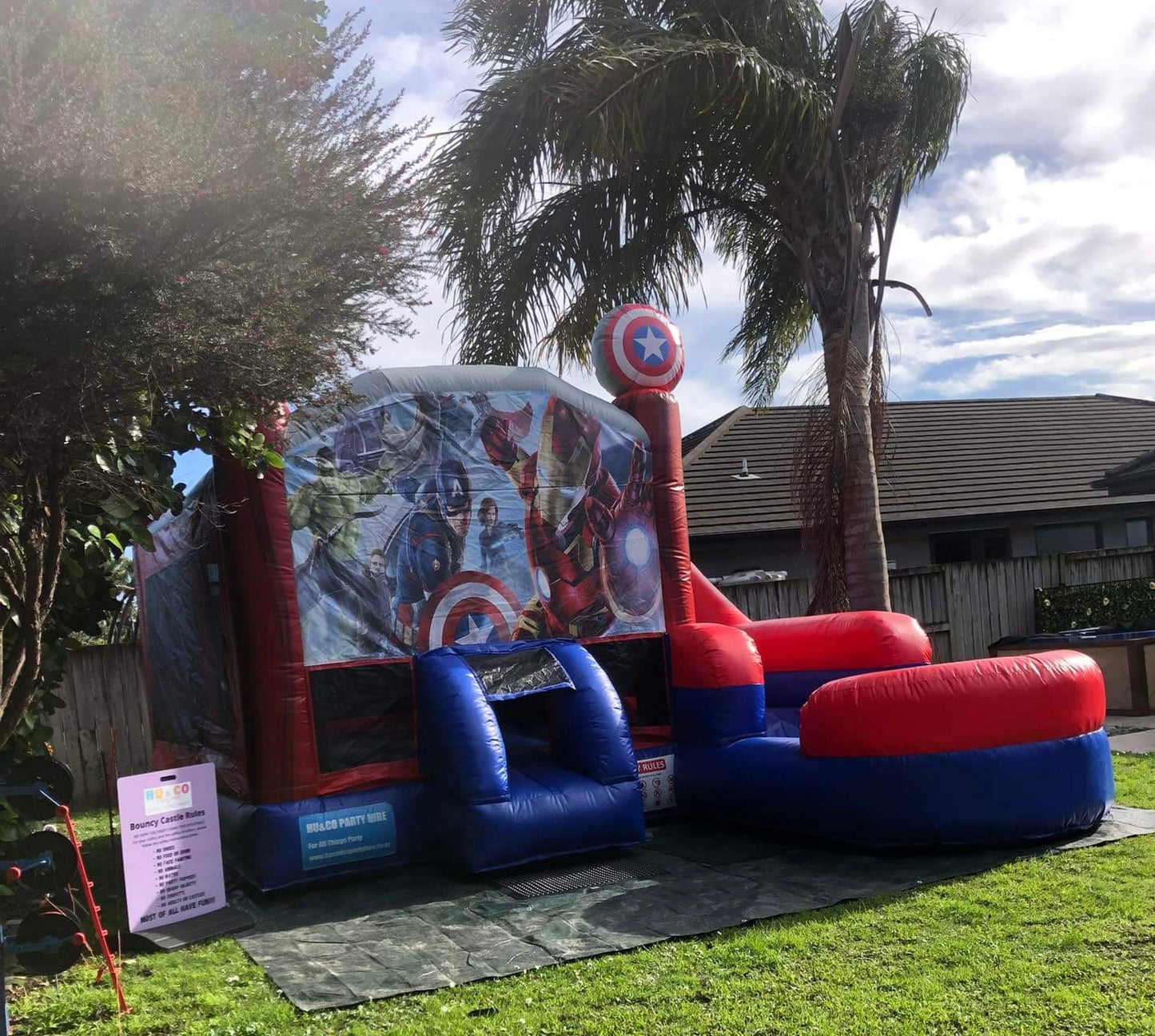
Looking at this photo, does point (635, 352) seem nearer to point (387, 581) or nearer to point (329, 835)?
point (387, 581)

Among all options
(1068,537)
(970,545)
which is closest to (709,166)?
(970,545)

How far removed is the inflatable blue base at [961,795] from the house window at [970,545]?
426 inches

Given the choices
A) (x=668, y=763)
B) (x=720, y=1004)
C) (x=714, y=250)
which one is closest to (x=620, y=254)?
(x=714, y=250)

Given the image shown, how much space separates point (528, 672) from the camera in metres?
6.93

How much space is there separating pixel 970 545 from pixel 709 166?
9.44m

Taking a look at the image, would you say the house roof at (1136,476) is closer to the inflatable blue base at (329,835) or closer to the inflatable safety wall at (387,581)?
the inflatable safety wall at (387,581)

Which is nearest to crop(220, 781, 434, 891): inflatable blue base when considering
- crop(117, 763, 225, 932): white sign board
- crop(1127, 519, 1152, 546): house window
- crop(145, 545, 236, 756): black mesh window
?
crop(117, 763, 225, 932): white sign board

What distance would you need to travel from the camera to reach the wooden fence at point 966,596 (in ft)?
40.3

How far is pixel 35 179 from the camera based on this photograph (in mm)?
3676

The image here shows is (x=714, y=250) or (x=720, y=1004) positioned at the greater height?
(x=714, y=250)

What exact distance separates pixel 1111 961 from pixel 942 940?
68 centimetres

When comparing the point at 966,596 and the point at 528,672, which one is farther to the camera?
the point at 966,596

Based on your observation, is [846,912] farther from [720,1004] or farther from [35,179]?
[35,179]

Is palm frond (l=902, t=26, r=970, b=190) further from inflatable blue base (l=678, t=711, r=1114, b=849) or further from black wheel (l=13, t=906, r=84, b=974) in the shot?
black wheel (l=13, t=906, r=84, b=974)
